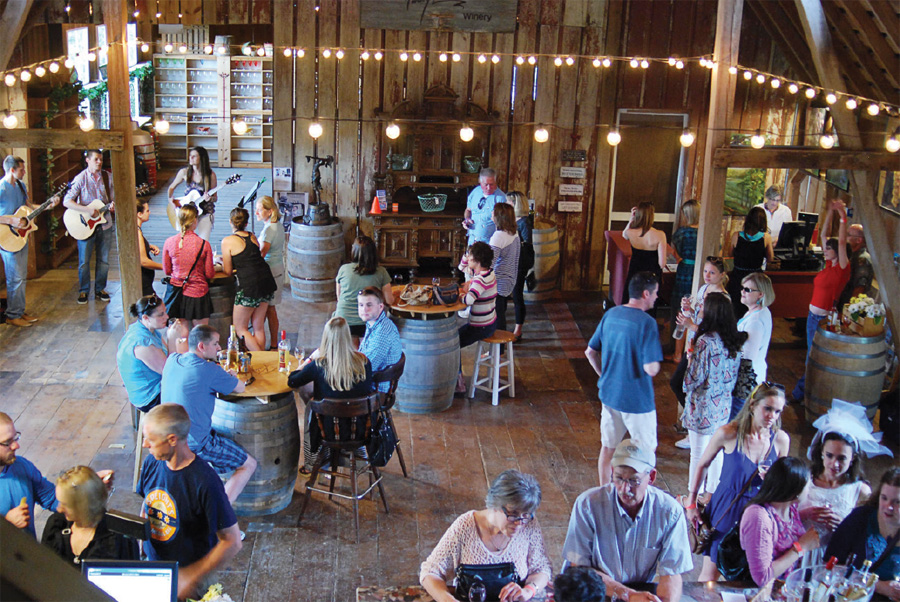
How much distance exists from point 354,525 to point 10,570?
473cm

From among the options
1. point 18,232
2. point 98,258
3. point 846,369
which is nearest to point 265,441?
point 846,369

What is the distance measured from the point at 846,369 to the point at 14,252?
7131mm

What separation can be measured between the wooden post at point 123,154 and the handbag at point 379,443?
2590mm

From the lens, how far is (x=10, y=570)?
2.17 feet

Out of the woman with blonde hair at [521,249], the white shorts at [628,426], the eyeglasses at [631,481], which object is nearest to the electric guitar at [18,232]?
the woman with blonde hair at [521,249]

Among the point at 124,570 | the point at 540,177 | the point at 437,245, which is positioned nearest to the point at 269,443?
the point at 124,570

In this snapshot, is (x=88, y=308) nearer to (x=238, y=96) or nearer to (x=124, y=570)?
(x=124, y=570)

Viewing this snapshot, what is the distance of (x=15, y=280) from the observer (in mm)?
8258

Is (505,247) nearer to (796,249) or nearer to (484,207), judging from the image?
(484,207)

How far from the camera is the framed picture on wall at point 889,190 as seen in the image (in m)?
8.53

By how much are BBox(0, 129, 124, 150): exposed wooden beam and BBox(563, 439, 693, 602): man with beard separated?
4.65 metres

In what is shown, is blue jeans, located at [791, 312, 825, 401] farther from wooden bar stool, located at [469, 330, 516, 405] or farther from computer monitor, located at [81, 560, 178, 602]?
computer monitor, located at [81, 560, 178, 602]

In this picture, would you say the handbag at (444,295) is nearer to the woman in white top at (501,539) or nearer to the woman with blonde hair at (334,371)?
the woman with blonde hair at (334,371)

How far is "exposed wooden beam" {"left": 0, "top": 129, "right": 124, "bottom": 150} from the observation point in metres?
6.50
